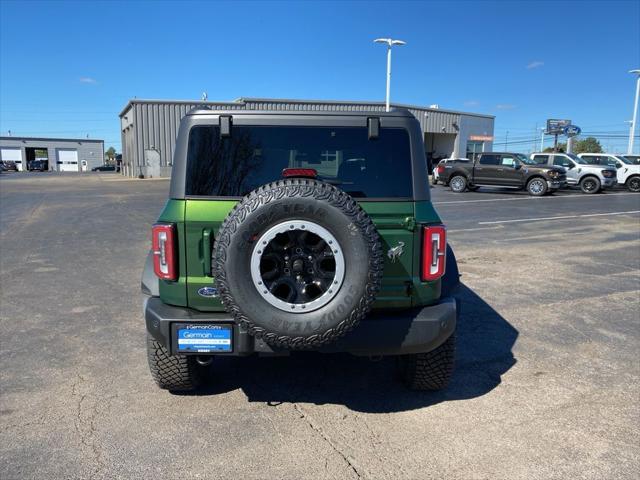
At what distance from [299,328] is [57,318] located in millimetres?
3700

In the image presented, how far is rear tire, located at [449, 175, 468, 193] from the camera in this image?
24.9 metres

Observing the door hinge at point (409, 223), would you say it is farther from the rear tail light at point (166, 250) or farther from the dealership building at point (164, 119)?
the dealership building at point (164, 119)

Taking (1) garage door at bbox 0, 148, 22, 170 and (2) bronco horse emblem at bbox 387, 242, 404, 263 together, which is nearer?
(2) bronco horse emblem at bbox 387, 242, 404, 263

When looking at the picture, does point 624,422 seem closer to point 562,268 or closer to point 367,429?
point 367,429

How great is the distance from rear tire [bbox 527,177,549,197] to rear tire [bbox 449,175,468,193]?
3.02 meters

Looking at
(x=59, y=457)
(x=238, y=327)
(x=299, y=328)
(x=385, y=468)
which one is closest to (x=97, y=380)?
(x=59, y=457)

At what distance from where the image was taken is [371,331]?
301 cm

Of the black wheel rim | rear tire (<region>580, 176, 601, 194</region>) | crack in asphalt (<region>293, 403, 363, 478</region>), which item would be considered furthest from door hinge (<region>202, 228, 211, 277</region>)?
rear tire (<region>580, 176, 601, 194</region>)

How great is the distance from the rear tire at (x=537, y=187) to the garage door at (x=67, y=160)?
94.2 metres

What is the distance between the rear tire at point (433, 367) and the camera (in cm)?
351

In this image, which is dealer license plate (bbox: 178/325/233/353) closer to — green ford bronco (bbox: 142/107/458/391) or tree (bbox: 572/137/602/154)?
green ford bronco (bbox: 142/107/458/391)

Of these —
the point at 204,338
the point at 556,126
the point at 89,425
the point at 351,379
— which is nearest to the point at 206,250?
the point at 204,338

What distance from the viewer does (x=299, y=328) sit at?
2.75 metres

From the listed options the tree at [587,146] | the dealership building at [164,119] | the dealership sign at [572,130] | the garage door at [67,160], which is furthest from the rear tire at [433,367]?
the garage door at [67,160]
